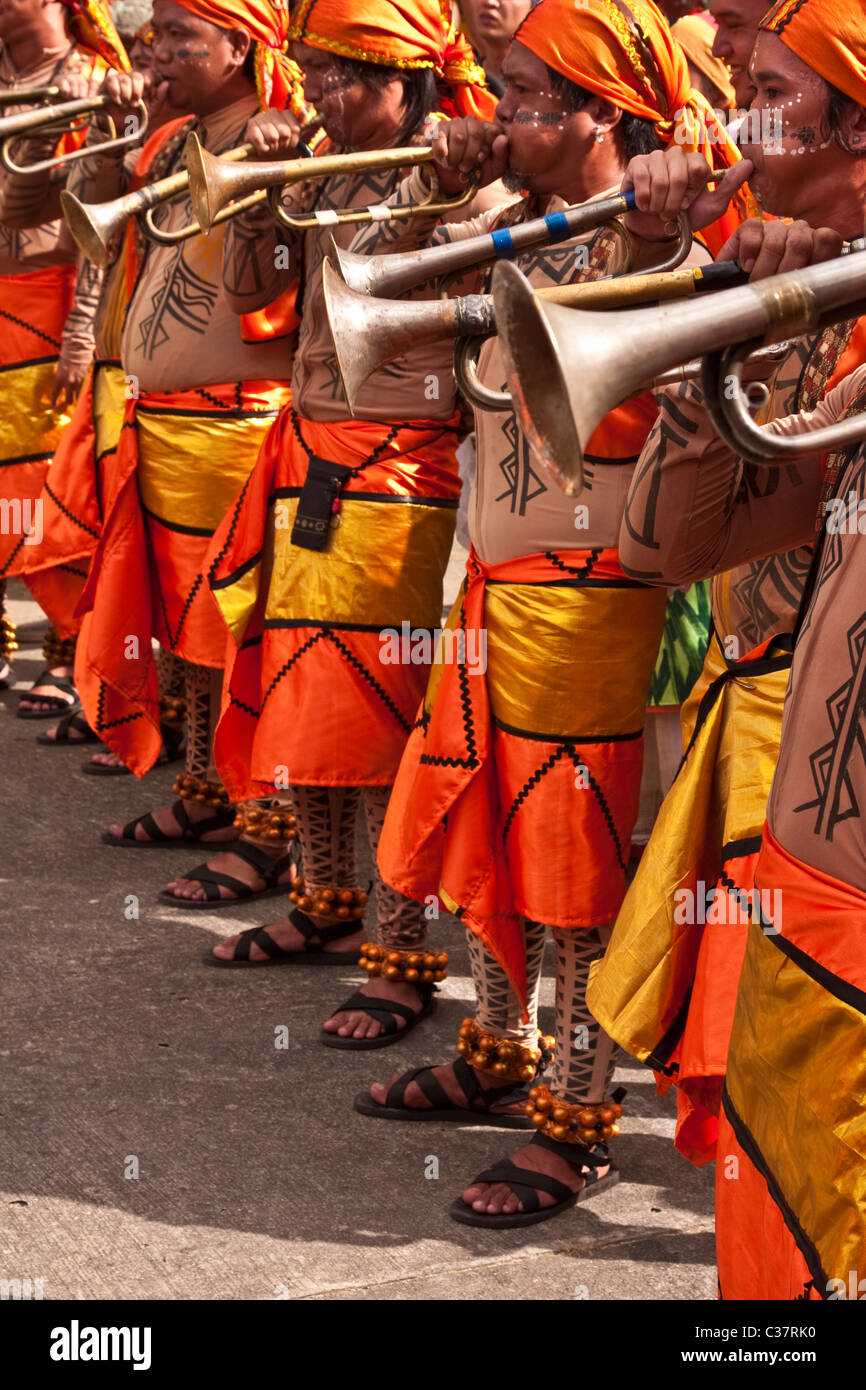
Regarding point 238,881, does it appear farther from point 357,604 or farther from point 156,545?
point 357,604

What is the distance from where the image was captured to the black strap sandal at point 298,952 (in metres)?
4.10

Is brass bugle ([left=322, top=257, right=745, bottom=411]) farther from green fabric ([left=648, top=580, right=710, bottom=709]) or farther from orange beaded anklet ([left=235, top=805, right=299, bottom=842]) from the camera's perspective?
orange beaded anklet ([left=235, top=805, right=299, bottom=842])

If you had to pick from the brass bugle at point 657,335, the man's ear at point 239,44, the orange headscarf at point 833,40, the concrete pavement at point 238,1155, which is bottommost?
the concrete pavement at point 238,1155

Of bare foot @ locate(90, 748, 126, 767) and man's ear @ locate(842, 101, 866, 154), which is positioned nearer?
man's ear @ locate(842, 101, 866, 154)

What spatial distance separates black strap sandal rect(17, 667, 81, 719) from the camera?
593cm

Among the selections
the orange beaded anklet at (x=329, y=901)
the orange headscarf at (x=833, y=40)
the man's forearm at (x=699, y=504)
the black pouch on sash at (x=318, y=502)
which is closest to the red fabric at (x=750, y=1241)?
the man's forearm at (x=699, y=504)

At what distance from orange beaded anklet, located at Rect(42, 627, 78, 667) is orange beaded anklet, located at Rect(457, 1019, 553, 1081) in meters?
3.00

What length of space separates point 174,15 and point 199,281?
65 centimetres

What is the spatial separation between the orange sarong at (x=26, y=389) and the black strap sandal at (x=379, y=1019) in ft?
7.83

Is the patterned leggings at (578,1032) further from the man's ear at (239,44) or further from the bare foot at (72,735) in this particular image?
the bare foot at (72,735)

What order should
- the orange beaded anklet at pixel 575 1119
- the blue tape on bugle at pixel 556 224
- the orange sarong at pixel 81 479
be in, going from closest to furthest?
the blue tape on bugle at pixel 556 224
the orange beaded anklet at pixel 575 1119
the orange sarong at pixel 81 479

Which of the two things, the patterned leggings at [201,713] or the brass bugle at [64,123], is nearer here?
the brass bugle at [64,123]

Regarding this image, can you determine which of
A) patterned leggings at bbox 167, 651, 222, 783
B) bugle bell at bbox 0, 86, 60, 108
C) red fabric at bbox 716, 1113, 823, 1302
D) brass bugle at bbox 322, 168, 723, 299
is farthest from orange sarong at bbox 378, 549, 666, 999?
bugle bell at bbox 0, 86, 60, 108
